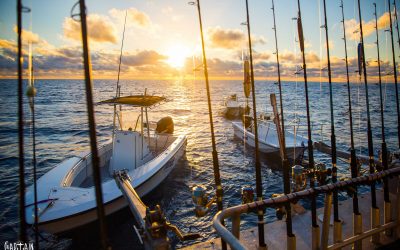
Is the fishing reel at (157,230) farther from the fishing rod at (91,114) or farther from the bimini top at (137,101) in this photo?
the bimini top at (137,101)

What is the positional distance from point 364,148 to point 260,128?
27.2ft

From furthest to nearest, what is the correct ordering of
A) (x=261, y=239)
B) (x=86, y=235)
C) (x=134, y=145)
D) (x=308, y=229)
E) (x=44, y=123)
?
(x=44, y=123), (x=134, y=145), (x=86, y=235), (x=308, y=229), (x=261, y=239)

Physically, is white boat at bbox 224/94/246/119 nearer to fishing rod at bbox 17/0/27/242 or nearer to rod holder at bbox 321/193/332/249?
rod holder at bbox 321/193/332/249

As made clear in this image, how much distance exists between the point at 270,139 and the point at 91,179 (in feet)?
35.2

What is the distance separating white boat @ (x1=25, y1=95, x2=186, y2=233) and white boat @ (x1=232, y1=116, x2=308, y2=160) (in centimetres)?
550

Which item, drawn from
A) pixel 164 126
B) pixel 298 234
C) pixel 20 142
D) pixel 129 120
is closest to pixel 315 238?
pixel 298 234

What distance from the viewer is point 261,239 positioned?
11.2 feet

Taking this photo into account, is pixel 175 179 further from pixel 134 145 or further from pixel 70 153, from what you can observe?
pixel 70 153

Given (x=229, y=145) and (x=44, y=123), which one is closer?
(x=229, y=145)

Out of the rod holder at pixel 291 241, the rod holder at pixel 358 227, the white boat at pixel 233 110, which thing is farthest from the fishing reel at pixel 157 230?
the white boat at pixel 233 110

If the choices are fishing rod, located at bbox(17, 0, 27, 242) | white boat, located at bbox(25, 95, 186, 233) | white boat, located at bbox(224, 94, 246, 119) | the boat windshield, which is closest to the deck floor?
fishing rod, located at bbox(17, 0, 27, 242)

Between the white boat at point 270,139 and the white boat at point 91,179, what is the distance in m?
5.50

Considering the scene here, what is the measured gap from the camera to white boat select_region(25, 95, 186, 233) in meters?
6.70

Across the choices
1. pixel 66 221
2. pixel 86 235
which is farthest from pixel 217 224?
pixel 86 235
